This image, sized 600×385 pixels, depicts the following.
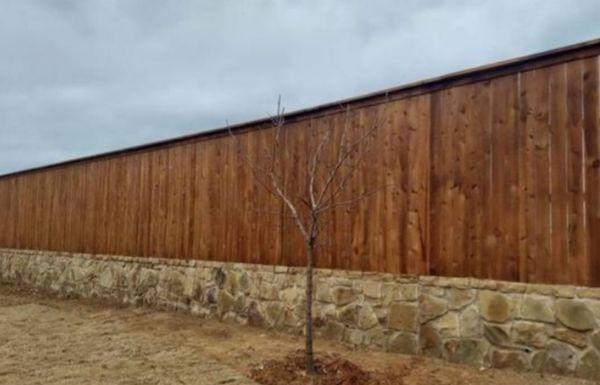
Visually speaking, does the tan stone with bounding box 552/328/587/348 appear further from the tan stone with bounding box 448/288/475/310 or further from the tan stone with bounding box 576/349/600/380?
the tan stone with bounding box 448/288/475/310

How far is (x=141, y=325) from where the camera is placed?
9.41 metres

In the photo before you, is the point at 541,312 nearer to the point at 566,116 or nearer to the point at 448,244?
the point at 448,244

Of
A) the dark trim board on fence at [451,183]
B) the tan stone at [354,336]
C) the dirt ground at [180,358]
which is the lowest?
the dirt ground at [180,358]

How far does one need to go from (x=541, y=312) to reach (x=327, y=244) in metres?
3.05

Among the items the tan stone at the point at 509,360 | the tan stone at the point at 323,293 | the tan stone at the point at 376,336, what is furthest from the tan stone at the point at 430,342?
the tan stone at the point at 323,293

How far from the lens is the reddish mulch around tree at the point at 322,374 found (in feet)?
19.2

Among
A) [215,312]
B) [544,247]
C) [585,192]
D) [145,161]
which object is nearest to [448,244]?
[544,247]

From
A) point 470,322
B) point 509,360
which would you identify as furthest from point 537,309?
point 470,322

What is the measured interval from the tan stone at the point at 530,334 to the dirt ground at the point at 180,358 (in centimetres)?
31

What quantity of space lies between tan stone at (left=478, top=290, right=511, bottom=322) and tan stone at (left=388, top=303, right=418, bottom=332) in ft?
2.87

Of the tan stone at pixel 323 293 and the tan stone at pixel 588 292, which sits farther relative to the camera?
the tan stone at pixel 323 293

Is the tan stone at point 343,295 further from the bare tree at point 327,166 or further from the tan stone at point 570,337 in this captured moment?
the tan stone at point 570,337

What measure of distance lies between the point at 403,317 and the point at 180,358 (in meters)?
2.73

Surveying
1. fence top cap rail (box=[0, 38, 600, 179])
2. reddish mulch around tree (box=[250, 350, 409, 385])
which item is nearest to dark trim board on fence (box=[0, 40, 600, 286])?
fence top cap rail (box=[0, 38, 600, 179])
